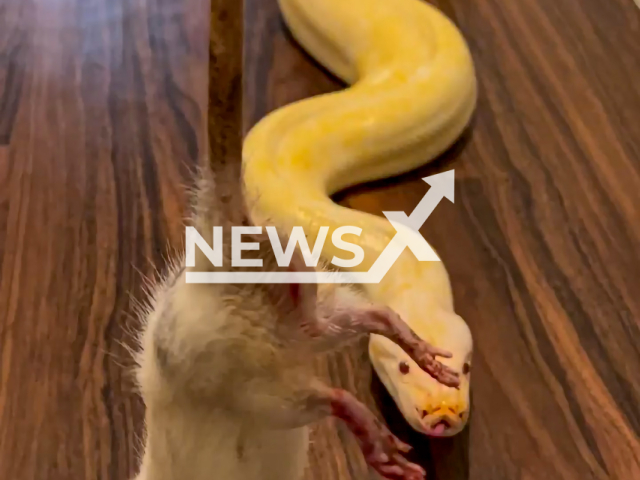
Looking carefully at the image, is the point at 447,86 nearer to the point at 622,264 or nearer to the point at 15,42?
the point at 622,264

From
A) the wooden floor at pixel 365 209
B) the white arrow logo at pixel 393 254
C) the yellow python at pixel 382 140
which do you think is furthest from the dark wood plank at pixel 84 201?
the white arrow logo at pixel 393 254

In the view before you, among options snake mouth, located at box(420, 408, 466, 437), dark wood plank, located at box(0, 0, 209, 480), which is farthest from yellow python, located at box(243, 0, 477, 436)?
dark wood plank, located at box(0, 0, 209, 480)

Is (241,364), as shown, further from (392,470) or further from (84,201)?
(84,201)

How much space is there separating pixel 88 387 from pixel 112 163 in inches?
15.5

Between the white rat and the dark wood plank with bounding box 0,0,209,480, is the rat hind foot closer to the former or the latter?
the white rat

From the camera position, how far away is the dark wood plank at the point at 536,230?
825 mm

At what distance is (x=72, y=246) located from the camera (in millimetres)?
983

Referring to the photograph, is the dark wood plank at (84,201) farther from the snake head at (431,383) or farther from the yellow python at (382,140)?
the snake head at (431,383)

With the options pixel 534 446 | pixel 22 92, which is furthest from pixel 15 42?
pixel 534 446

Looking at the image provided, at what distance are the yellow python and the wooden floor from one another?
6 centimetres

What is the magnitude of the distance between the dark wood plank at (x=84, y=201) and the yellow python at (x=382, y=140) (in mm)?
155

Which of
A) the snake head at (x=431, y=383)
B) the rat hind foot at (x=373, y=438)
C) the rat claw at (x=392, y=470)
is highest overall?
the snake head at (x=431, y=383)

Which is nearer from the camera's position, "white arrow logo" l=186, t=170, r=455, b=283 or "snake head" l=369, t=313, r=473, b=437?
"white arrow logo" l=186, t=170, r=455, b=283

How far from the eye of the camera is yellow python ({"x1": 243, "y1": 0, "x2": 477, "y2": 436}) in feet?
2.64
